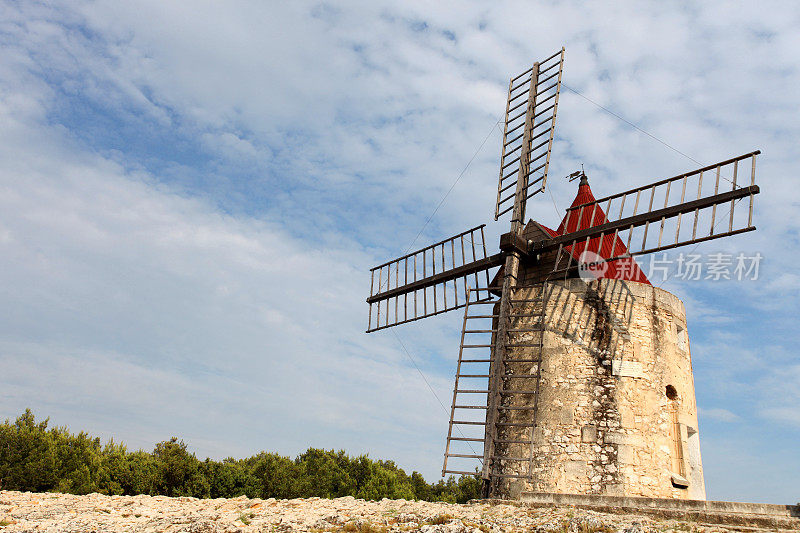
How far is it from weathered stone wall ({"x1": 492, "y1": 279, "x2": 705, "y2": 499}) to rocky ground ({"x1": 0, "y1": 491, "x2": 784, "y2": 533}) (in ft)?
7.09

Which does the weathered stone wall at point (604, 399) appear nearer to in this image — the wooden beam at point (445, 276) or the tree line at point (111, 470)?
the wooden beam at point (445, 276)

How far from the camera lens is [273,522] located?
7270 mm

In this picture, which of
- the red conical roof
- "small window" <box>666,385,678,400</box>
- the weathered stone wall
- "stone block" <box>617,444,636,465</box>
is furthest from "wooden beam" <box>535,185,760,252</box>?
"stone block" <box>617,444,636,465</box>

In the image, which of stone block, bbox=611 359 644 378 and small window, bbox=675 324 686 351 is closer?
stone block, bbox=611 359 644 378

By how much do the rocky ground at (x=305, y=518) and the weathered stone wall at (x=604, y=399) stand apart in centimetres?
216

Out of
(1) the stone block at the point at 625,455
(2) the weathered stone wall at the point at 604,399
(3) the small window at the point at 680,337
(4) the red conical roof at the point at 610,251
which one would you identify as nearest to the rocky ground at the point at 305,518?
(2) the weathered stone wall at the point at 604,399

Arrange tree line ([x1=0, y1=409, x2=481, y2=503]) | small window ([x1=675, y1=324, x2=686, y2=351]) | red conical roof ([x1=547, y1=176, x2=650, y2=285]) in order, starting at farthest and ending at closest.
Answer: tree line ([x1=0, y1=409, x2=481, y2=503]), red conical roof ([x1=547, y1=176, x2=650, y2=285]), small window ([x1=675, y1=324, x2=686, y2=351])

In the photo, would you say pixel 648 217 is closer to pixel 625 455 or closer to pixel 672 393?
pixel 672 393

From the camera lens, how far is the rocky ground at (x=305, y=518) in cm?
→ 615

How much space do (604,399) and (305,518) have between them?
19.4ft

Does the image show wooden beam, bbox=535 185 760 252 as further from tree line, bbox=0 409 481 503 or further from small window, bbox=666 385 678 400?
tree line, bbox=0 409 481 503

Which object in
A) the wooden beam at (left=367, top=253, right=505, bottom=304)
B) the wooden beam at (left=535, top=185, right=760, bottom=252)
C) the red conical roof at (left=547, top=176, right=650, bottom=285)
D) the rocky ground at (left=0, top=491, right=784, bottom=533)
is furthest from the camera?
the wooden beam at (left=367, top=253, right=505, bottom=304)

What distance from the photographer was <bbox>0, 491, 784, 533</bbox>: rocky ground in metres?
6.15

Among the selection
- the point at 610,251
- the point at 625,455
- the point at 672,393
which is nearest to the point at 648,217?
the point at 610,251
